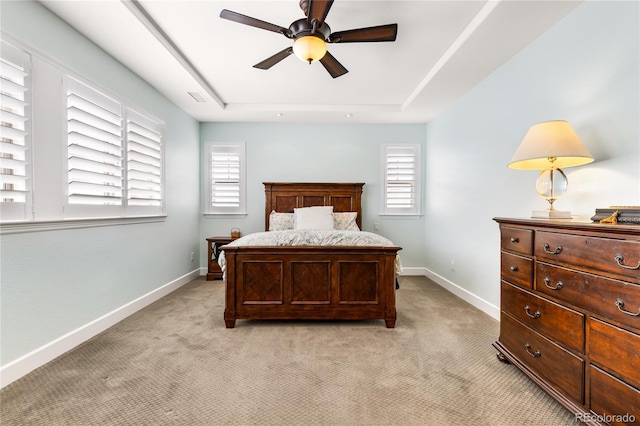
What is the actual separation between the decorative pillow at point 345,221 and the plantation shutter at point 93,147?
275 centimetres

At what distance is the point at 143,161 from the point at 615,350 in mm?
4134

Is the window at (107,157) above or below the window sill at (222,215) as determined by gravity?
above

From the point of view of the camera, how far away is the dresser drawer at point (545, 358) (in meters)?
1.46

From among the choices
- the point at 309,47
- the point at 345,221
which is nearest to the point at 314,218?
the point at 345,221

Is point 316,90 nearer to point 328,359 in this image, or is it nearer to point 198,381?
point 328,359

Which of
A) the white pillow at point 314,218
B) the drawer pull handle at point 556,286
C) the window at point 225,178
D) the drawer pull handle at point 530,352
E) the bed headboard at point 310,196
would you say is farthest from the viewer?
the window at point 225,178

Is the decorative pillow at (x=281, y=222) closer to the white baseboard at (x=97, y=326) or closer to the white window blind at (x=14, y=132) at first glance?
the white baseboard at (x=97, y=326)

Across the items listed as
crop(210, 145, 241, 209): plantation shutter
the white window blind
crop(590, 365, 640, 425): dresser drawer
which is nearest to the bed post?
the white window blind

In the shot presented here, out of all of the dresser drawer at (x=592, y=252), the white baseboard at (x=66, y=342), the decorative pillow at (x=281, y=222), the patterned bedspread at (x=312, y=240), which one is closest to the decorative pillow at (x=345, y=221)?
the decorative pillow at (x=281, y=222)

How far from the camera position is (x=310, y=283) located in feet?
8.89

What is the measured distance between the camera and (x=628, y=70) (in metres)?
1.73

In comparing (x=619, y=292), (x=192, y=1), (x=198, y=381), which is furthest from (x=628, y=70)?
(x=198, y=381)

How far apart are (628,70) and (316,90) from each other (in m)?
2.89

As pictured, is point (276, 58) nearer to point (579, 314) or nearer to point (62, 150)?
point (62, 150)
